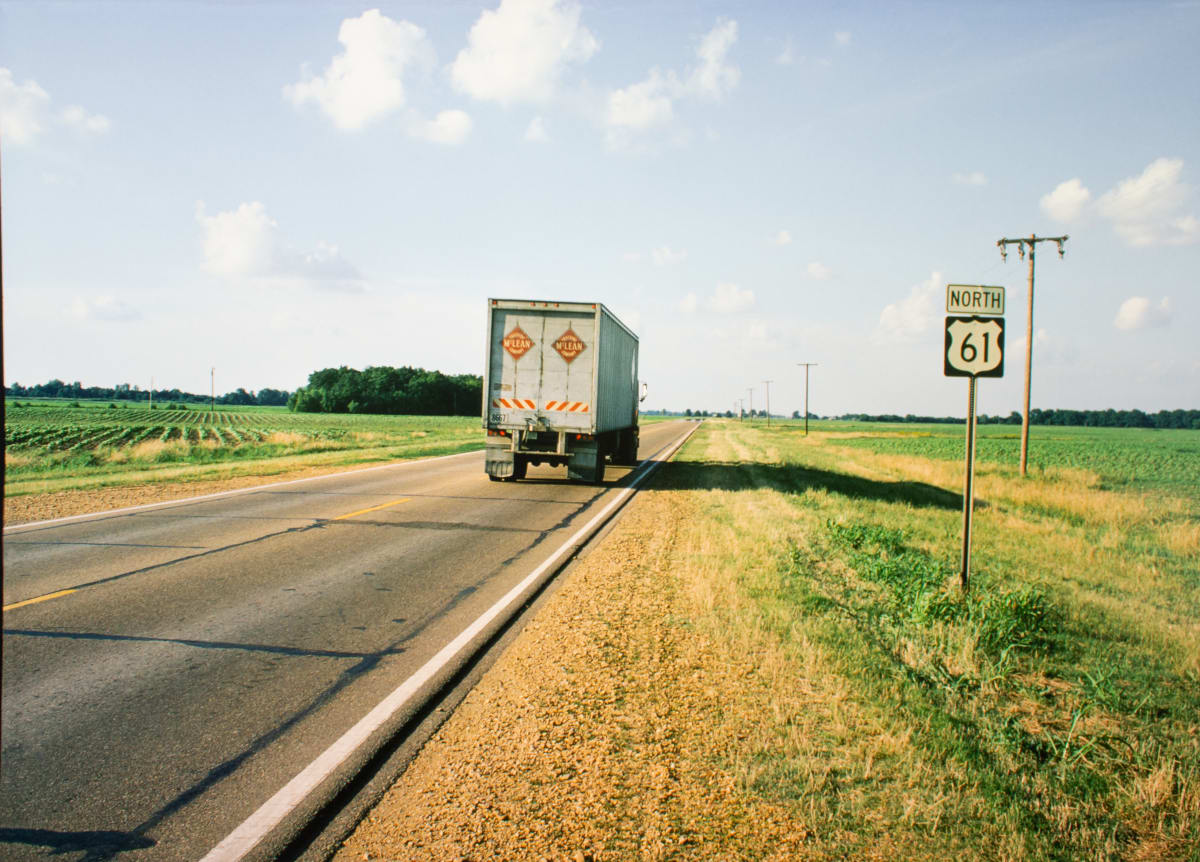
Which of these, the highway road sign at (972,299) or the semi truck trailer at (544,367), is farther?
the semi truck trailer at (544,367)

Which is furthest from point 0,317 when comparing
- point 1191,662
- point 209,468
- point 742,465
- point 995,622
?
point 742,465

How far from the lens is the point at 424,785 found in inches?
150

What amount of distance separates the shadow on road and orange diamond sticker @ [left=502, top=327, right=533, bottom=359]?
4.59 metres

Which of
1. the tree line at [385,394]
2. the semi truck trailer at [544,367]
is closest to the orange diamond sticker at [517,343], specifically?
the semi truck trailer at [544,367]

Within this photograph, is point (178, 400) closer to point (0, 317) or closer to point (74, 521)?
point (74, 521)

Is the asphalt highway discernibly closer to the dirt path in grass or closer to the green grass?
the dirt path in grass

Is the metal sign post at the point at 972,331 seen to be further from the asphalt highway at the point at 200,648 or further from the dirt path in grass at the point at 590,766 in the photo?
the asphalt highway at the point at 200,648

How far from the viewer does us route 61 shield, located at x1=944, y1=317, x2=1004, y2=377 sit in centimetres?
791

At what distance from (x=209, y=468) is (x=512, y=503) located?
1052cm

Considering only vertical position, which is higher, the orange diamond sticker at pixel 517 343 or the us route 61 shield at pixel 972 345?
the orange diamond sticker at pixel 517 343

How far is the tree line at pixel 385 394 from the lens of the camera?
136 meters

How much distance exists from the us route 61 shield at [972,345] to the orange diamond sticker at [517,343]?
10088 millimetres

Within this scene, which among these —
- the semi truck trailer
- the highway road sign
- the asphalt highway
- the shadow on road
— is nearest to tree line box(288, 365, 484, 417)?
the shadow on road

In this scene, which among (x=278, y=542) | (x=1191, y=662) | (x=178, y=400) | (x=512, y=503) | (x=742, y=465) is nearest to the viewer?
(x=1191, y=662)
